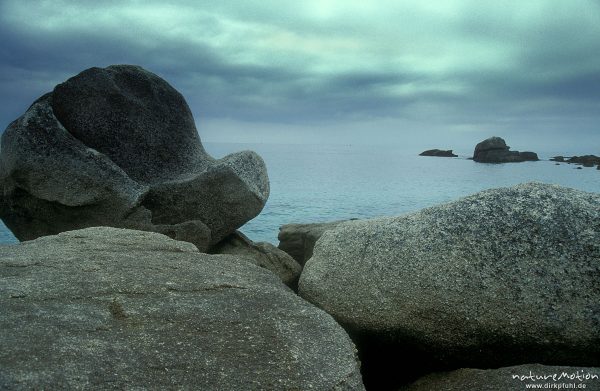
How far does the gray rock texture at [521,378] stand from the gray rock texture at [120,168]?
5363 mm

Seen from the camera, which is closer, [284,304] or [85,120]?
[284,304]

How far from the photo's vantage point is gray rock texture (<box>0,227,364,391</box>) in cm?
373

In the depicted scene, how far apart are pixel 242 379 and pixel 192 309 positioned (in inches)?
38.2

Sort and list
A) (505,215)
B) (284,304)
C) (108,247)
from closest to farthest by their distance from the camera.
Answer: (284,304)
(505,215)
(108,247)

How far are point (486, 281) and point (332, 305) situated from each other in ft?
5.39

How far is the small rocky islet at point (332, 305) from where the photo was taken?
3977 millimetres

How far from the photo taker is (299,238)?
1092 centimetres

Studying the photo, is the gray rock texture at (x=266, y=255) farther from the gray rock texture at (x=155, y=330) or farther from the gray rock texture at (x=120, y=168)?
the gray rock texture at (x=155, y=330)

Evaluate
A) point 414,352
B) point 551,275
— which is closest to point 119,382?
point 414,352

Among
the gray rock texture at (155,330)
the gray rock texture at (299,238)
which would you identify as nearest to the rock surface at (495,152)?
the gray rock texture at (299,238)

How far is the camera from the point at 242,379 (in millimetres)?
3928

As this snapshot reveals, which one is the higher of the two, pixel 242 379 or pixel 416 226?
pixel 416 226

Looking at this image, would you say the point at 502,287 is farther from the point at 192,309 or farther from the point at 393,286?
the point at 192,309

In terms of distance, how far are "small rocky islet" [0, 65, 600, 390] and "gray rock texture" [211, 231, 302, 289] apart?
2.61m
